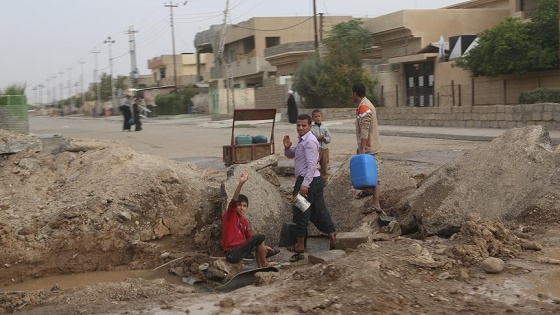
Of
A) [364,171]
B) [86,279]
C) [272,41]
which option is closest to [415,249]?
[364,171]

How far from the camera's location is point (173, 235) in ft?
27.2

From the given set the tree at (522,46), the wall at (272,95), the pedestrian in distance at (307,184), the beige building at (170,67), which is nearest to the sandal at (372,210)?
the pedestrian in distance at (307,184)

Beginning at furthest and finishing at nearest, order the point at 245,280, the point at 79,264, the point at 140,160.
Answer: the point at 140,160, the point at 79,264, the point at 245,280

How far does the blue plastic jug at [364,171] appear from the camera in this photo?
26.1 feet

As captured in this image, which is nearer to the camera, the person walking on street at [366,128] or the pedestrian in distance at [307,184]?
the pedestrian in distance at [307,184]

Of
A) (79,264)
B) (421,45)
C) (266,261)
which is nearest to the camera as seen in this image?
(266,261)

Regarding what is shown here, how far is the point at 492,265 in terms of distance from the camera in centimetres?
543

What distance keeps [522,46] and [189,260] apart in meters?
22.2

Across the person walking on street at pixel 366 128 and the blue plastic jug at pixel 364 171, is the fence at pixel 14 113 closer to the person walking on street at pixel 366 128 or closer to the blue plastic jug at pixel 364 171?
the person walking on street at pixel 366 128

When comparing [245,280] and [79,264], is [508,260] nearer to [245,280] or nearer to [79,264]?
[245,280]

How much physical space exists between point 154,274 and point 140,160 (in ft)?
6.62

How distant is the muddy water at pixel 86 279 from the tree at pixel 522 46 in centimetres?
2199

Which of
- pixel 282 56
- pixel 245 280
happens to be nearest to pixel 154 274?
pixel 245 280

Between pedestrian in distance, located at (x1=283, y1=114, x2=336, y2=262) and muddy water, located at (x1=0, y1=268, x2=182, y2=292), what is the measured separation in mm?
1337
